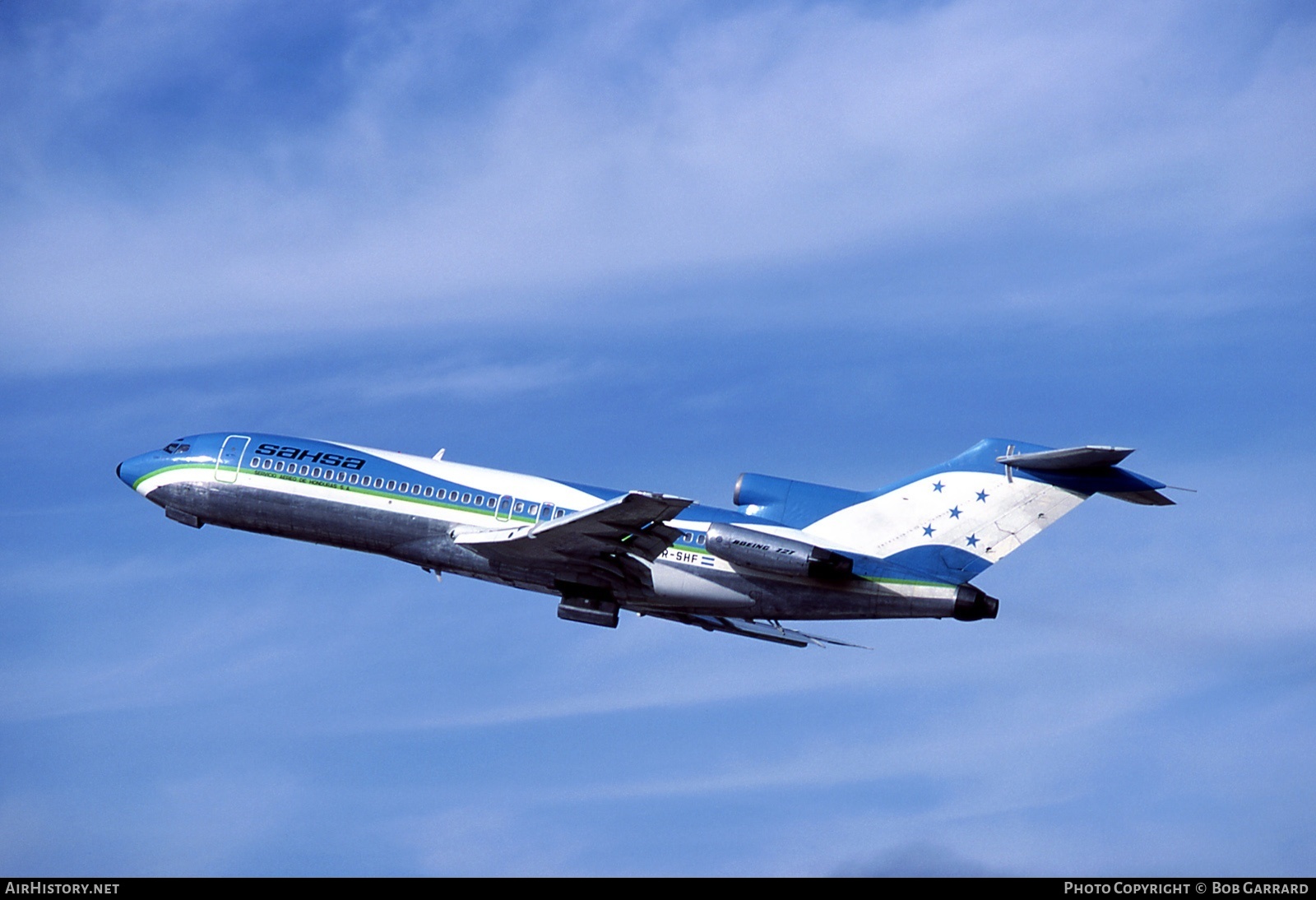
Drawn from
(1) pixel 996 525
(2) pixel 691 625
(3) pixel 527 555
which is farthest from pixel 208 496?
(1) pixel 996 525

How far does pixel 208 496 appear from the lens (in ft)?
162

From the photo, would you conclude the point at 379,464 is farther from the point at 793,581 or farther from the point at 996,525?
the point at 996,525

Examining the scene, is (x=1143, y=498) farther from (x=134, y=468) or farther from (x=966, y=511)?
(x=134, y=468)

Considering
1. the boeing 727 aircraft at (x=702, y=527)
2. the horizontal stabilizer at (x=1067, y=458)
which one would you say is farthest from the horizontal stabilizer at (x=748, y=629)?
the horizontal stabilizer at (x=1067, y=458)

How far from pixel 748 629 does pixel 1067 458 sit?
11.4 meters

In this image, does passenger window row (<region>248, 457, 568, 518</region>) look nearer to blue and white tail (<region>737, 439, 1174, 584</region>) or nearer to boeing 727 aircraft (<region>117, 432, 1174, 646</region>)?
boeing 727 aircraft (<region>117, 432, 1174, 646</region>)


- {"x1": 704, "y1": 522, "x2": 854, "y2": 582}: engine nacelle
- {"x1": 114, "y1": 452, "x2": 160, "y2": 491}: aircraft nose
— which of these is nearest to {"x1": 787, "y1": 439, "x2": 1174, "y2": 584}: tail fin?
{"x1": 704, "y1": 522, "x2": 854, "y2": 582}: engine nacelle

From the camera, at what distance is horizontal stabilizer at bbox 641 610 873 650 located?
4834cm

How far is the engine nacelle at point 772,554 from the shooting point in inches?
1727

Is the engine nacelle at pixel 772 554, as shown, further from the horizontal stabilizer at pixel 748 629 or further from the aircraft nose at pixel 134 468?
the aircraft nose at pixel 134 468

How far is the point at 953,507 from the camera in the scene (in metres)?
46.1

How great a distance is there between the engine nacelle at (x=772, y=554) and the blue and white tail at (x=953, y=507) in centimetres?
151

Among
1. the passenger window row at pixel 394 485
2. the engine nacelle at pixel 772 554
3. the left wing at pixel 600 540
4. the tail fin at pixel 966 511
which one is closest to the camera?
the left wing at pixel 600 540

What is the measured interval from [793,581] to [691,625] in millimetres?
5835
